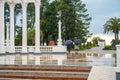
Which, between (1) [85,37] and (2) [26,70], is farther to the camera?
(1) [85,37]

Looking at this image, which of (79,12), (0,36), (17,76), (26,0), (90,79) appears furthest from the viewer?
(79,12)

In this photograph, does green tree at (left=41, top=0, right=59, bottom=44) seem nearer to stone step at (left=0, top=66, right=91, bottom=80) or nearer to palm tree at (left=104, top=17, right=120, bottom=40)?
palm tree at (left=104, top=17, right=120, bottom=40)

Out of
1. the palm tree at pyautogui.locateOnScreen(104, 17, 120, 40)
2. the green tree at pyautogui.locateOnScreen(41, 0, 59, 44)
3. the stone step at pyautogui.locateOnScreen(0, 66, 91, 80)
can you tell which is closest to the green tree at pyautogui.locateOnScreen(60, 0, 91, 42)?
the green tree at pyautogui.locateOnScreen(41, 0, 59, 44)

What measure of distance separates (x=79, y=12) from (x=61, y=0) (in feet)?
16.9

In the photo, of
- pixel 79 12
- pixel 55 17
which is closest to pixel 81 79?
pixel 55 17

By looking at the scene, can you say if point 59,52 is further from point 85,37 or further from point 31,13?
point 85,37

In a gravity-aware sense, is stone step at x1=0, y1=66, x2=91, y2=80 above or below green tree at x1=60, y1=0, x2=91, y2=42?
below

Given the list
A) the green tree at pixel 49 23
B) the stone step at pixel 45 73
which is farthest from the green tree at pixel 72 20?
the stone step at pixel 45 73

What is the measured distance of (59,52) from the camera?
27.3 m

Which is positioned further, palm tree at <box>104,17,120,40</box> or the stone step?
palm tree at <box>104,17,120,40</box>

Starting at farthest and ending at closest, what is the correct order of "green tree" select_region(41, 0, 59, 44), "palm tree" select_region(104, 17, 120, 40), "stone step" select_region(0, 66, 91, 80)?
"palm tree" select_region(104, 17, 120, 40) < "green tree" select_region(41, 0, 59, 44) < "stone step" select_region(0, 66, 91, 80)

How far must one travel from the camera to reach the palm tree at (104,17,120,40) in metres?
61.5

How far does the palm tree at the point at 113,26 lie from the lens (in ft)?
202

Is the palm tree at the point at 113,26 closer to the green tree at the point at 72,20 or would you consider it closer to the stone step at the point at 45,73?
the green tree at the point at 72,20
